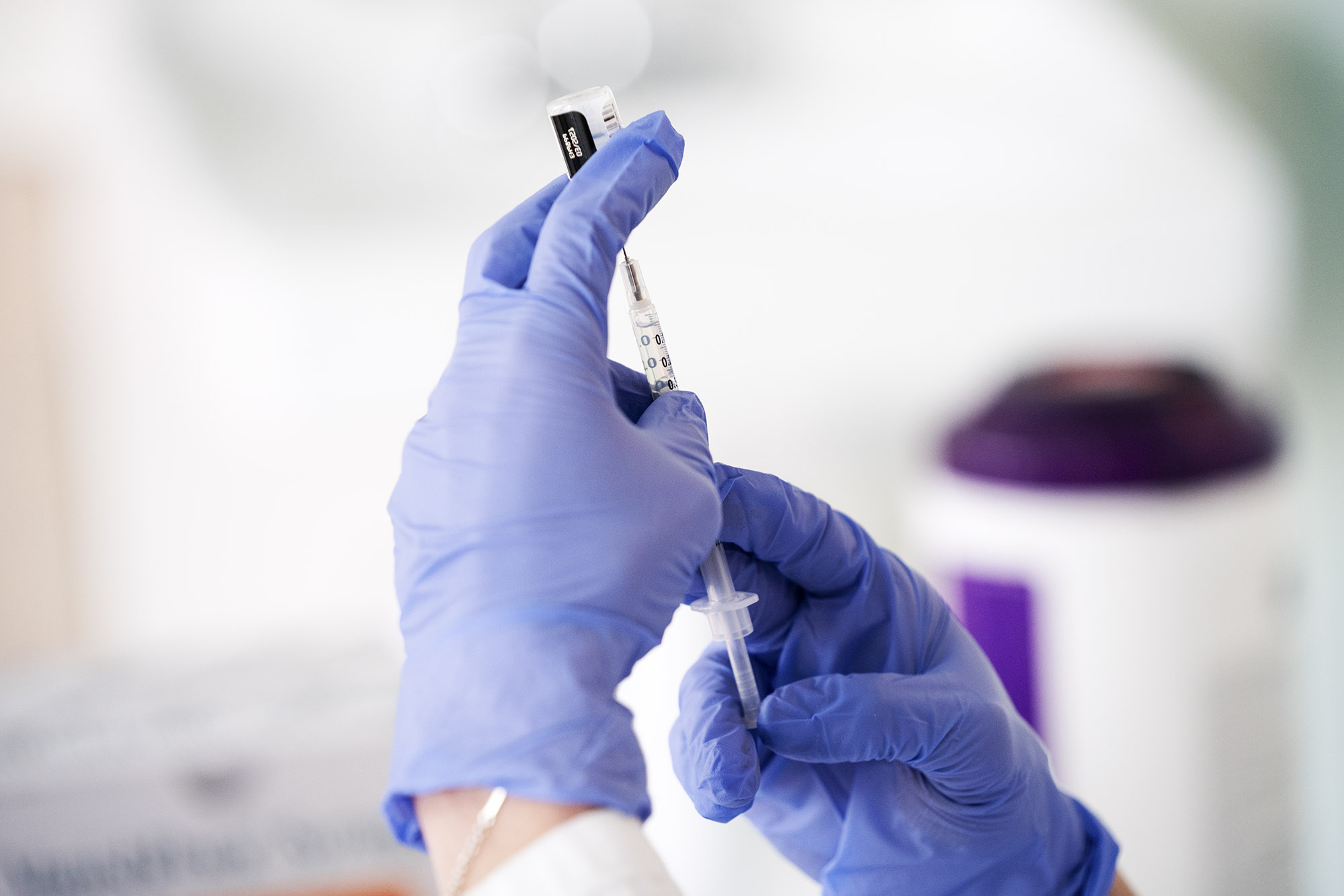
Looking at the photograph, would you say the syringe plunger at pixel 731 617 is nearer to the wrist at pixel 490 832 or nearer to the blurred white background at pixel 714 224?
the wrist at pixel 490 832

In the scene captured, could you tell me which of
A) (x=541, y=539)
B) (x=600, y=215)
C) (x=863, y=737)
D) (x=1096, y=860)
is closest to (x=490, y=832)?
(x=541, y=539)

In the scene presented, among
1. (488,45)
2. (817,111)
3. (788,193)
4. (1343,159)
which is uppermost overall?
(488,45)

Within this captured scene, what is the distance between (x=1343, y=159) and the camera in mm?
1536

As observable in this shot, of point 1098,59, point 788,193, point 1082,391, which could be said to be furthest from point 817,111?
point 1082,391

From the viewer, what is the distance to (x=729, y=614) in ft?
2.18

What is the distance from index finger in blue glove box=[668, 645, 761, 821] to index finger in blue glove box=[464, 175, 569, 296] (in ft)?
1.04

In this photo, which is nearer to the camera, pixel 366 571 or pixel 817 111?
pixel 817 111

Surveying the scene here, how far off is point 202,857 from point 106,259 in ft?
3.34

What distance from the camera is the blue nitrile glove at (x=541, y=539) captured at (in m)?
0.53

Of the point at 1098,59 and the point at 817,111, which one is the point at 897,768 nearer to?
the point at 817,111

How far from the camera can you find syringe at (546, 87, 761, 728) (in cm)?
66

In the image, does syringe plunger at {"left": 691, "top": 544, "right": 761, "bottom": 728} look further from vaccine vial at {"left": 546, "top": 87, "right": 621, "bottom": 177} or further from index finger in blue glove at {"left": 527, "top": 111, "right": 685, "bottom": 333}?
vaccine vial at {"left": 546, "top": 87, "right": 621, "bottom": 177}

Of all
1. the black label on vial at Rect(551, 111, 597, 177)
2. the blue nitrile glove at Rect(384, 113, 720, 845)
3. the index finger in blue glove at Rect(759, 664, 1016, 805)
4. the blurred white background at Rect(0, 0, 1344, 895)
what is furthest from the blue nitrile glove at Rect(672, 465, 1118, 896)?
the blurred white background at Rect(0, 0, 1344, 895)

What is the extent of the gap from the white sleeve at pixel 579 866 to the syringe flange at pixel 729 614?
A: 16cm
